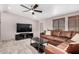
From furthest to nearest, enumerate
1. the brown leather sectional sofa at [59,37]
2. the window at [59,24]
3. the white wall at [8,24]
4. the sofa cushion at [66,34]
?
1. the white wall at [8,24]
2. the window at [59,24]
3. the sofa cushion at [66,34]
4. the brown leather sectional sofa at [59,37]

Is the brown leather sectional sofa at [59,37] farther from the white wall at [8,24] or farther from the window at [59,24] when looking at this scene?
the white wall at [8,24]

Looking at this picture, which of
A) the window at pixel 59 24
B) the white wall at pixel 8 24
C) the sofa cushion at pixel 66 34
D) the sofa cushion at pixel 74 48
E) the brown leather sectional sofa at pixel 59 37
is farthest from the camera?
the white wall at pixel 8 24

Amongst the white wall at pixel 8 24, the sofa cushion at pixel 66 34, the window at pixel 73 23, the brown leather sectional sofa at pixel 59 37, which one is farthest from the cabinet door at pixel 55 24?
the white wall at pixel 8 24

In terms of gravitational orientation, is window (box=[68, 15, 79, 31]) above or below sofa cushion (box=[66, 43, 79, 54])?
above

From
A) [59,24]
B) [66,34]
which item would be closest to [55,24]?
[59,24]

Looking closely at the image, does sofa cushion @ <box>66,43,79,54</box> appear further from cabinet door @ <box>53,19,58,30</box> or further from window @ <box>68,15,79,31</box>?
cabinet door @ <box>53,19,58,30</box>

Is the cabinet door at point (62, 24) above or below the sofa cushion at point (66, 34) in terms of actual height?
above

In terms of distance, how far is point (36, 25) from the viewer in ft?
13.7

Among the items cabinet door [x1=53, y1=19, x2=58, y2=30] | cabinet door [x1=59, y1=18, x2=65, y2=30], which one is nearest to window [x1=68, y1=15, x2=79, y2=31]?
cabinet door [x1=59, y1=18, x2=65, y2=30]

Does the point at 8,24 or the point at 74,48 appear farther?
the point at 8,24

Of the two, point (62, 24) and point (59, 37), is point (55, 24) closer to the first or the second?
point (62, 24)
